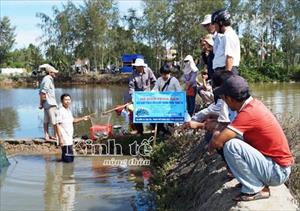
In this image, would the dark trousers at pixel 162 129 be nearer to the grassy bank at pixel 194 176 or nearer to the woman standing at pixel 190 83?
the woman standing at pixel 190 83

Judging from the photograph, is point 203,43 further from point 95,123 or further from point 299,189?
point 95,123

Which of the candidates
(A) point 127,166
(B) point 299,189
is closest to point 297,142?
(B) point 299,189

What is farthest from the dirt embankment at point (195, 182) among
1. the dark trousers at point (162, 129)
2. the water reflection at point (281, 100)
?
the water reflection at point (281, 100)

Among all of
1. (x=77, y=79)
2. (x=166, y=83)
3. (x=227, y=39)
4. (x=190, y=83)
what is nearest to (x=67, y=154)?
(x=166, y=83)

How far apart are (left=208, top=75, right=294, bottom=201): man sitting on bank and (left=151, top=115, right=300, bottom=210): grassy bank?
0.33m

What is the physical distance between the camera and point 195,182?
21.2 ft

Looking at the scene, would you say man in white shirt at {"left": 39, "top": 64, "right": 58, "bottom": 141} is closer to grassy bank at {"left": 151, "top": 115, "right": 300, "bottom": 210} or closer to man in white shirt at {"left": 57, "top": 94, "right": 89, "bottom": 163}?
man in white shirt at {"left": 57, "top": 94, "right": 89, "bottom": 163}

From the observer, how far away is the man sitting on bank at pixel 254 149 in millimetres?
4410

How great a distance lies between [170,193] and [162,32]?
51.1 meters

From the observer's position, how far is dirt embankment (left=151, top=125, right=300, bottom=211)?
4541 millimetres

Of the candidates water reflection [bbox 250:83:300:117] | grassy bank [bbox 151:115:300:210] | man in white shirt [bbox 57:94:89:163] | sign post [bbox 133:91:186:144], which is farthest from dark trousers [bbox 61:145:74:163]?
water reflection [bbox 250:83:300:117]

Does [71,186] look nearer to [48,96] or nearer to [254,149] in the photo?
[48,96]

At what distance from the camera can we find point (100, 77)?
5588cm

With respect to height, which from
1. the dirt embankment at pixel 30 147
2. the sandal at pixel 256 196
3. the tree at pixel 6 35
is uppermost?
the tree at pixel 6 35
